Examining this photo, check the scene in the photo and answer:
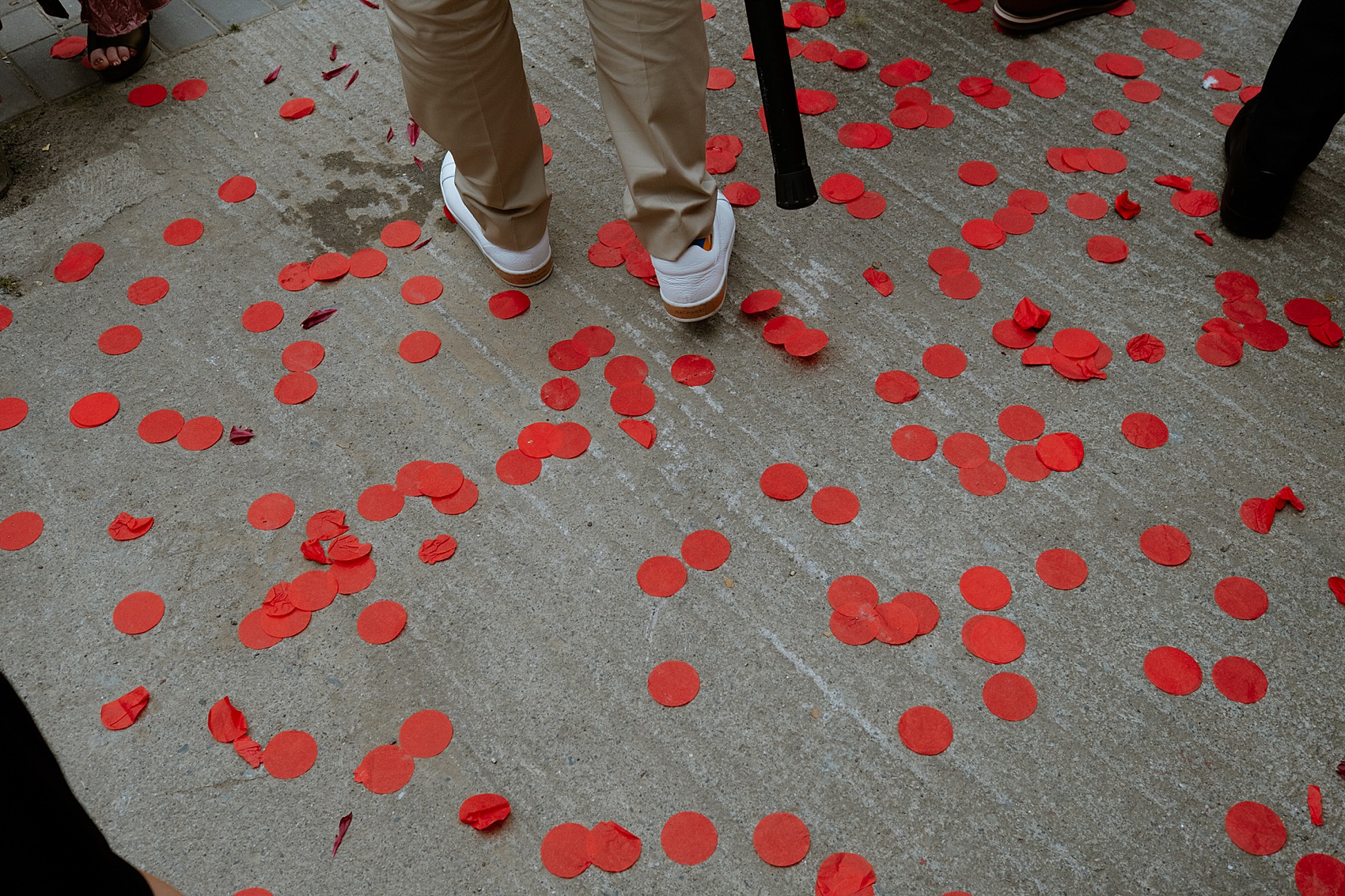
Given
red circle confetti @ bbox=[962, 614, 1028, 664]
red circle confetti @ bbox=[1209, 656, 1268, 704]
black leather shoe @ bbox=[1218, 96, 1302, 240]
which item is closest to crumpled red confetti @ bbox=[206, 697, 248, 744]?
red circle confetti @ bbox=[962, 614, 1028, 664]

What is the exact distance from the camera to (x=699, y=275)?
165cm

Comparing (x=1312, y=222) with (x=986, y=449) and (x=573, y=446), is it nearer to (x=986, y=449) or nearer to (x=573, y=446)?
(x=986, y=449)

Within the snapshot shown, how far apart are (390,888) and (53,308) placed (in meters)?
1.41

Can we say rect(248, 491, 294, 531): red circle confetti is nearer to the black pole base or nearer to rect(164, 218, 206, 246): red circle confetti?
rect(164, 218, 206, 246): red circle confetti

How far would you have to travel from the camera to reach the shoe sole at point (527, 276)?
1.83 meters

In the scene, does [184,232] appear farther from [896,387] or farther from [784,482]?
[896,387]

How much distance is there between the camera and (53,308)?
1882mm

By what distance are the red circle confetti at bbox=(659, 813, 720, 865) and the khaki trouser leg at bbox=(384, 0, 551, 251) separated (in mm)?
1086

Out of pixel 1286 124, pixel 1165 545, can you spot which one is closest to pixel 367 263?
pixel 1165 545

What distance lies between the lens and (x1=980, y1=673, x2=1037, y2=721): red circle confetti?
51.3 inches

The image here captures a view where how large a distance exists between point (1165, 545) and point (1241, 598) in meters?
0.13

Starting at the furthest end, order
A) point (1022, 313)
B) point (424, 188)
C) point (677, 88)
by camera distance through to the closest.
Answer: point (424, 188) < point (1022, 313) < point (677, 88)

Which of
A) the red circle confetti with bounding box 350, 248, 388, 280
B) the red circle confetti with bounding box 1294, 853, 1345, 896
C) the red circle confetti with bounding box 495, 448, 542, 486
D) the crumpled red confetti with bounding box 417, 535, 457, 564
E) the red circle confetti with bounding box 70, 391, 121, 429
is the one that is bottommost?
the red circle confetti with bounding box 70, 391, 121, 429

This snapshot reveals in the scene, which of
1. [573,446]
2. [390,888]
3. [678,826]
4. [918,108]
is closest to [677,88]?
[573,446]
